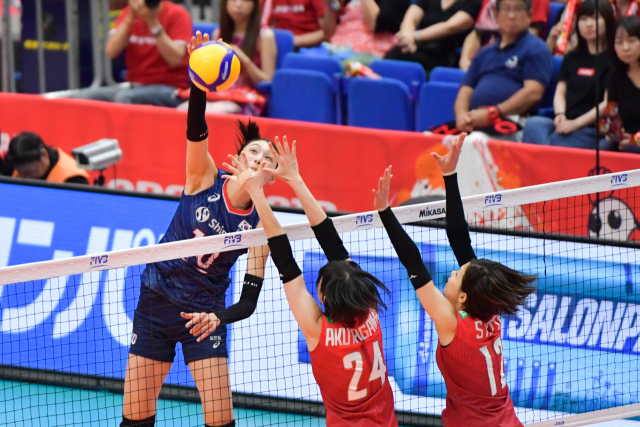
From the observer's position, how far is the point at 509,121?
8102 mm

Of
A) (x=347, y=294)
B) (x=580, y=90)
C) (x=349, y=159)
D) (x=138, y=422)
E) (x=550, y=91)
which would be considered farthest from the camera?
(x=550, y=91)

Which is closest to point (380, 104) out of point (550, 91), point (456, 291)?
point (550, 91)

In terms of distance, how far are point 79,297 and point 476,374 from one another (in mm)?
3364

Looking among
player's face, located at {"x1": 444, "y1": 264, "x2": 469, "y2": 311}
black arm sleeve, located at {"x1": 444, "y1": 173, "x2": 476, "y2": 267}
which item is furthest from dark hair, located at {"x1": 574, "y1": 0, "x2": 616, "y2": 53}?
player's face, located at {"x1": 444, "y1": 264, "x2": 469, "y2": 311}

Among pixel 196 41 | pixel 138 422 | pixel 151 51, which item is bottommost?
pixel 138 422

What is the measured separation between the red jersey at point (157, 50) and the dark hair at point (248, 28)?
1.76ft

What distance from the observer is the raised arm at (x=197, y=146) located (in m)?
4.67

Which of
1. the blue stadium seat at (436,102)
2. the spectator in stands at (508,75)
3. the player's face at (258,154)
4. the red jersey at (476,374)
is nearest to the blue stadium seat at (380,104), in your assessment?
the blue stadium seat at (436,102)

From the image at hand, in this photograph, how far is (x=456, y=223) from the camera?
4531 millimetres

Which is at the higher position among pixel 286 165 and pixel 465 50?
pixel 465 50

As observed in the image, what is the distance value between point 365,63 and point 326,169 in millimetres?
1631

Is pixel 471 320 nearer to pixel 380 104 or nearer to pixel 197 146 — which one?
pixel 197 146

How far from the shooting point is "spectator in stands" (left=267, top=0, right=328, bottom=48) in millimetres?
10094

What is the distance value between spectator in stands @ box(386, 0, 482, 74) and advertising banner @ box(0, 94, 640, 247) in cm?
167
